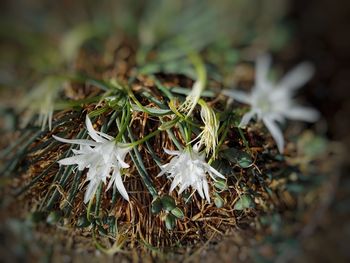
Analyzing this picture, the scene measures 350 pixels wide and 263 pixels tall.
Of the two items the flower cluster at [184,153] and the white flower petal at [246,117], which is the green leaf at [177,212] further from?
the white flower petal at [246,117]

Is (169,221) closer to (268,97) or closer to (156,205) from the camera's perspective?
(156,205)

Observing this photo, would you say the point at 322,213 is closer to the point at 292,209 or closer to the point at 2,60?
the point at 292,209

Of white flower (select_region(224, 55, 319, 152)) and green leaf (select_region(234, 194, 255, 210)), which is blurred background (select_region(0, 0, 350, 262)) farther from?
green leaf (select_region(234, 194, 255, 210))

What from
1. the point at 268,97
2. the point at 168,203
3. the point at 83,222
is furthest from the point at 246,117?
the point at 83,222

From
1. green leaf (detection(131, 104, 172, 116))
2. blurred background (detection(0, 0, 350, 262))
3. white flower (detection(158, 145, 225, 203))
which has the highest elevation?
blurred background (detection(0, 0, 350, 262))

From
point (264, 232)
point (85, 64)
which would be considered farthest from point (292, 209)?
point (85, 64)

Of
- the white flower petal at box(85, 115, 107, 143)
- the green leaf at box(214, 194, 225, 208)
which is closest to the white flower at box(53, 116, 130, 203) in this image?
the white flower petal at box(85, 115, 107, 143)
